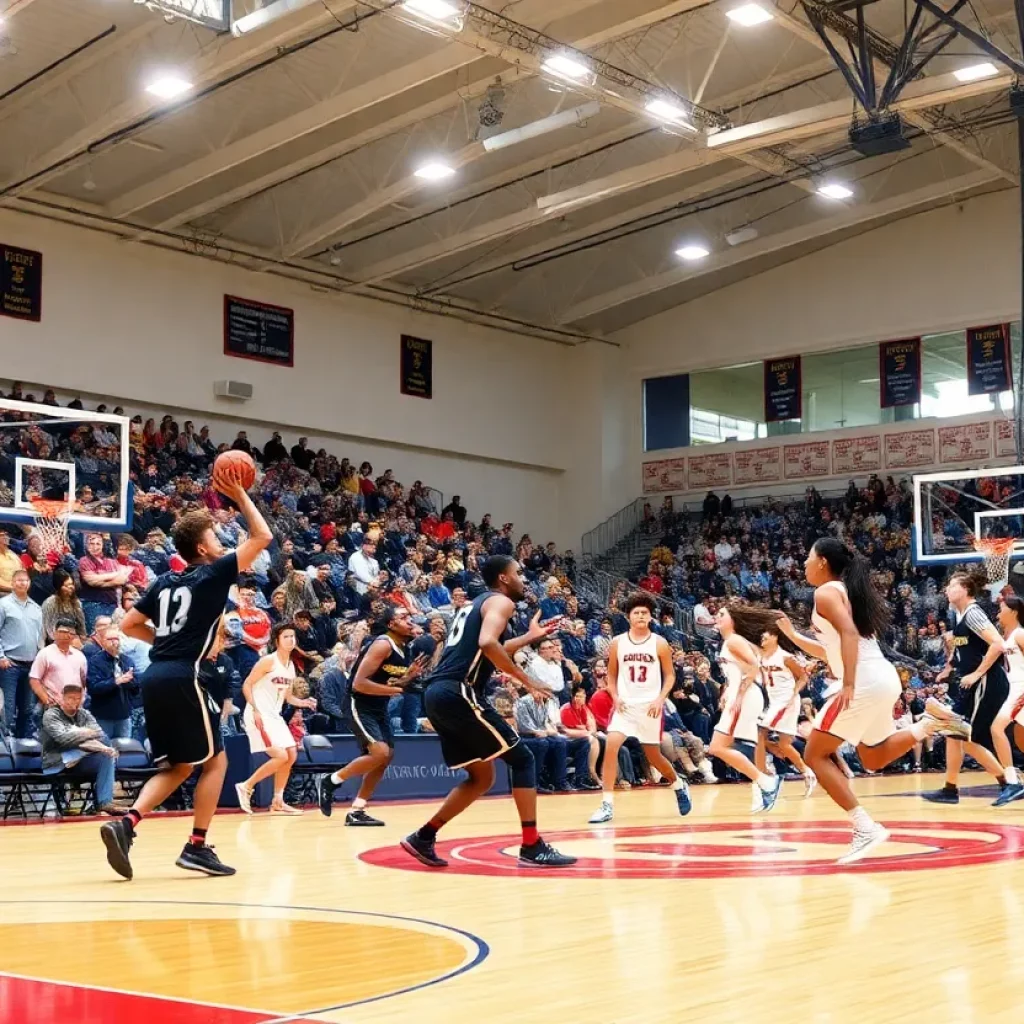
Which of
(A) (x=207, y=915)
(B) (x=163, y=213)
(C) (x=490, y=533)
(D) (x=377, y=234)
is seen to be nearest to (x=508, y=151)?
(D) (x=377, y=234)

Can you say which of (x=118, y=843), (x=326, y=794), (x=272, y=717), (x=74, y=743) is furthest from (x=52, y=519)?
(x=118, y=843)

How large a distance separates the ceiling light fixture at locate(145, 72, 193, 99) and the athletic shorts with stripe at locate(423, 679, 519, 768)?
14.1m

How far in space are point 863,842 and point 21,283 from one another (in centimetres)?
2090

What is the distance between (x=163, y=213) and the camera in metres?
27.0

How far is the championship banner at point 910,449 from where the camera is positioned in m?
32.7

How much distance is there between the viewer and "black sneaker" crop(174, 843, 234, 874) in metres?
8.16

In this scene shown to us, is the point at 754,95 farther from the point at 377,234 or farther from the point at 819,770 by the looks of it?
the point at 819,770

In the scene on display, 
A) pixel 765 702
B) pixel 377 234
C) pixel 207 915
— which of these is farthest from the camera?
pixel 377 234

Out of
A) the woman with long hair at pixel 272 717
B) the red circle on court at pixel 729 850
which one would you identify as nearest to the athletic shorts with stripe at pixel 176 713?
the red circle on court at pixel 729 850

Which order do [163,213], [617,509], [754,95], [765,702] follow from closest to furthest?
1. [765,702]
2. [754,95]
3. [163,213]
4. [617,509]

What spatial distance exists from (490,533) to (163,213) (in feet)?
31.0

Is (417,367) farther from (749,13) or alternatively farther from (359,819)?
(359,819)

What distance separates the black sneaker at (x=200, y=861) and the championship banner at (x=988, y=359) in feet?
87.7

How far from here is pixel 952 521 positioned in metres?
22.2
